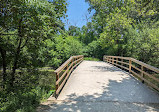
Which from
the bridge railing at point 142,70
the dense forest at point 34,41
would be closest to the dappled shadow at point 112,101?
the bridge railing at point 142,70

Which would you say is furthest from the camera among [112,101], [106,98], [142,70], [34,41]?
[34,41]

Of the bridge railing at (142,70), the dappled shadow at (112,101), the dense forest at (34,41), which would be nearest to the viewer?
the dappled shadow at (112,101)

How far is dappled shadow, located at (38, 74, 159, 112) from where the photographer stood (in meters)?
3.65

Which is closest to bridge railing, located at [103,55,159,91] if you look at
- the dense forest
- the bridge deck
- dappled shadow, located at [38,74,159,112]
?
the bridge deck

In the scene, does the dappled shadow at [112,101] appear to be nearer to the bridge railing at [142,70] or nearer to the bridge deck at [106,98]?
the bridge deck at [106,98]

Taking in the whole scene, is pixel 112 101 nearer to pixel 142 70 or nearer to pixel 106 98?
pixel 106 98

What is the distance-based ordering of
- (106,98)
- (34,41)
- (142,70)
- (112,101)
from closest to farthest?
(112,101), (106,98), (142,70), (34,41)

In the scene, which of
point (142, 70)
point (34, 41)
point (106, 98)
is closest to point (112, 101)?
point (106, 98)

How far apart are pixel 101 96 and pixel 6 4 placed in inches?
174

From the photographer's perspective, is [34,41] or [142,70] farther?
[34,41]

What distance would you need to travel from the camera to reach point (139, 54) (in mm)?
18719

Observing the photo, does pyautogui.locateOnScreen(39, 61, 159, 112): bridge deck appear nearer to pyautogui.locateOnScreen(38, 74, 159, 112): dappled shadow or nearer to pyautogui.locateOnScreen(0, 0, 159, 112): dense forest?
pyautogui.locateOnScreen(38, 74, 159, 112): dappled shadow

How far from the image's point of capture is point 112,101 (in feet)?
13.6

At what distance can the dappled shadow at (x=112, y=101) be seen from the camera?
12.0ft
